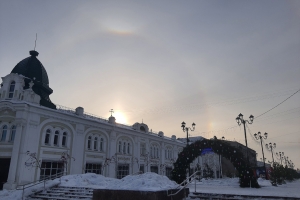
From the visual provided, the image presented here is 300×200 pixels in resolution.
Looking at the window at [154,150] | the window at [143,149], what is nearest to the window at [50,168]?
the window at [143,149]

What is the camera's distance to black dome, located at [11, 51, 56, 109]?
26.5 m

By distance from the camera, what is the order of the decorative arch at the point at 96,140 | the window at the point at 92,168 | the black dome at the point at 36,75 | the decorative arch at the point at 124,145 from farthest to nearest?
the decorative arch at the point at 124,145 < the decorative arch at the point at 96,140 < the window at the point at 92,168 < the black dome at the point at 36,75

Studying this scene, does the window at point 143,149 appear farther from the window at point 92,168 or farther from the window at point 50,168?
the window at point 50,168

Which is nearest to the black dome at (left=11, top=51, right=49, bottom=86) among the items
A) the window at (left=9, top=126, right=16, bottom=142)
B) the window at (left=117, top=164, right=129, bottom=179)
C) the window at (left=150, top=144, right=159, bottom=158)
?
the window at (left=9, top=126, right=16, bottom=142)

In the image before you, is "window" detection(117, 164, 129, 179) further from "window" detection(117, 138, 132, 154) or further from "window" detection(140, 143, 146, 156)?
"window" detection(140, 143, 146, 156)

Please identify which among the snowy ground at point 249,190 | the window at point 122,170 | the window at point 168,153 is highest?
the window at point 168,153

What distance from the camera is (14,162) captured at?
821 inches

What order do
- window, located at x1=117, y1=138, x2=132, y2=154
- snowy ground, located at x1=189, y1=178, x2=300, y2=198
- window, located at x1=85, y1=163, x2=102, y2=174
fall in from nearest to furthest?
snowy ground, located at x1=189, y1=178, x2=300, y2=198
window, located at x1=85, y1=163, x2=102, y2=174
window, located at x1=117, y1=138, x2=132, y2=154

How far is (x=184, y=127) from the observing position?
29375 mm

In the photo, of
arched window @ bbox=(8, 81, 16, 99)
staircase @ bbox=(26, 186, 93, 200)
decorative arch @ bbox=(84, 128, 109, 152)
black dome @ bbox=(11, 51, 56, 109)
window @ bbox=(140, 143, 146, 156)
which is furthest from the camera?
window @ bbox=(140, 143, 146, 156)

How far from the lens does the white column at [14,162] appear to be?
2022cm

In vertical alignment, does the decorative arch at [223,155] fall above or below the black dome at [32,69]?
below

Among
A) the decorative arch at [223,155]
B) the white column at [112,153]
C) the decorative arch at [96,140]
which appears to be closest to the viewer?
the decorative arch at [223,155]

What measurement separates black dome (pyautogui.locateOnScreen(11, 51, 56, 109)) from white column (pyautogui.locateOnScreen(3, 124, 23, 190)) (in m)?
4.83
